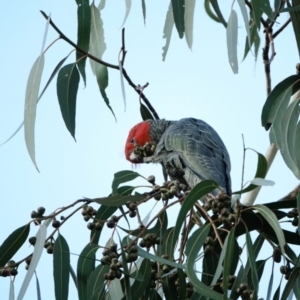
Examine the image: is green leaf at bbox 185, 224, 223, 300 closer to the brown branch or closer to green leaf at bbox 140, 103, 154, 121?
the brown branch

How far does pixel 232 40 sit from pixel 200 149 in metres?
1.08

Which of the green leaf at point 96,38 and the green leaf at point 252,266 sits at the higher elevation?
the green leaf at point 96,38

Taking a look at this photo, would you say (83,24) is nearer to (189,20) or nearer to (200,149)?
(189,20)

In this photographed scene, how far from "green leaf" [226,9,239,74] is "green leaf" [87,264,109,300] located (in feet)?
2.86

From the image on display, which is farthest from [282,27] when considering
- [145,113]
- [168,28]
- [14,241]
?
[14,241]

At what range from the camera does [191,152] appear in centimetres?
394

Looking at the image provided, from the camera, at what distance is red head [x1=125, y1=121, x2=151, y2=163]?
460cm

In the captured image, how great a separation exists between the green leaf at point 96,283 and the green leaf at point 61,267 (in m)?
0.09

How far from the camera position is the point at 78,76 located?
3.03 metres

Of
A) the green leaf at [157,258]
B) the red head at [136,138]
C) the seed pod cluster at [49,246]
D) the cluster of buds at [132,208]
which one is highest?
the red head at [136,138]

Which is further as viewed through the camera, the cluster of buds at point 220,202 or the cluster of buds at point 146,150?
the cluster of buds at point 146,150

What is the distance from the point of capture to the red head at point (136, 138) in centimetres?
460

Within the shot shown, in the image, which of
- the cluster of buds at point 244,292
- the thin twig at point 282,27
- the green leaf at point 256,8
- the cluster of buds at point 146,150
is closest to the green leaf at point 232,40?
A: the green leaf at point 256,8

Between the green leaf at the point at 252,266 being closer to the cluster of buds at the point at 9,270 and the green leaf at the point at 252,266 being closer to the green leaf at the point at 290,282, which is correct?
the green leaf at the point at 290,282
